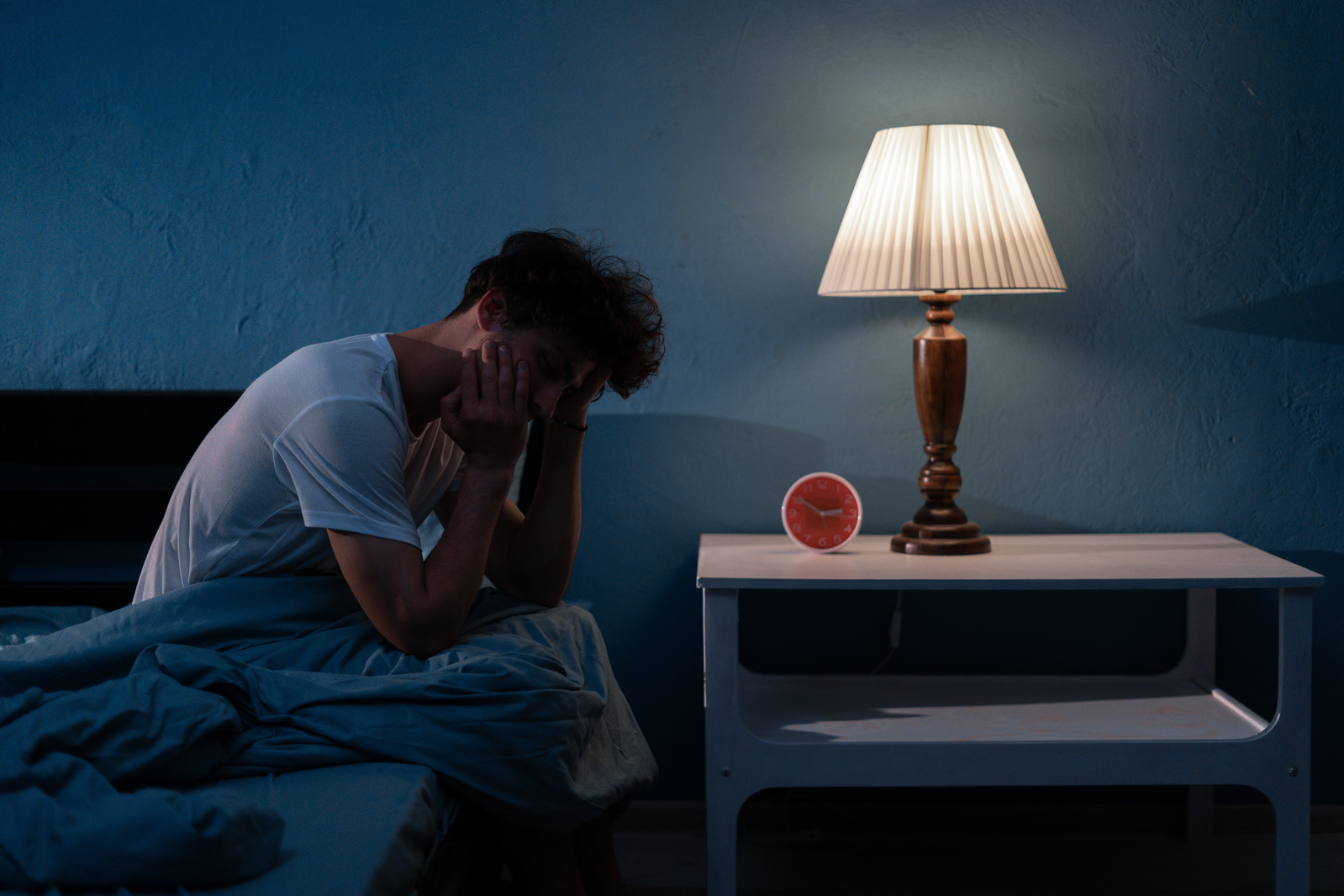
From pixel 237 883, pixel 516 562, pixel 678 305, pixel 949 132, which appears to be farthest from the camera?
pixel 678 305

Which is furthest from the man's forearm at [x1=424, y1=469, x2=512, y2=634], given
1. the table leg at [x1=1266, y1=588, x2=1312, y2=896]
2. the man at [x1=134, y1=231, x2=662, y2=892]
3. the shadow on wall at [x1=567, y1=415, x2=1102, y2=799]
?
the table leg at [x1=1266, y1=588, x2=1312, y2=896]

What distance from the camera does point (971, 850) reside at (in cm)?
181

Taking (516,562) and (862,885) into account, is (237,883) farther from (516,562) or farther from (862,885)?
(862,885)

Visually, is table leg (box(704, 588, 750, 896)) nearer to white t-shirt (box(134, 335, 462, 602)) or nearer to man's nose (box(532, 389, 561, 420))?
man's nose (box(532, 389, 561, 420))

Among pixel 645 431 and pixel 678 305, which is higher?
pixel 678 305

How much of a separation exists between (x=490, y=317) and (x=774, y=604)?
868mm

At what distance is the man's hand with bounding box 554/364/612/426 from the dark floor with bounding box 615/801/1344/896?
820mm

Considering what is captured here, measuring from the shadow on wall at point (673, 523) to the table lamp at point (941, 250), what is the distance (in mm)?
225

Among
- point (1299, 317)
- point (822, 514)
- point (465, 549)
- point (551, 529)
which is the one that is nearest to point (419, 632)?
point (465, 549)

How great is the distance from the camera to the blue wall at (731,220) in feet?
5.84

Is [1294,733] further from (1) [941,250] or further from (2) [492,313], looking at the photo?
(2) [492,313]

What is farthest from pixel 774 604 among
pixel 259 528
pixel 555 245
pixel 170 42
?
pixel 170 42

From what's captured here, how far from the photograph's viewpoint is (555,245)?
1.34 metres

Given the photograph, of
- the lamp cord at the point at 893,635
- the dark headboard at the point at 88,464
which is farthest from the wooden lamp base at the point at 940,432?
the dark headboard at the point at 88,464
